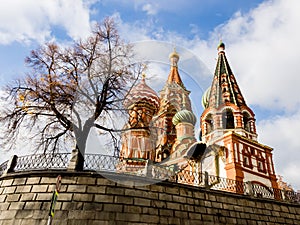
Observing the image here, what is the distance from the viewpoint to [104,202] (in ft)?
28.7

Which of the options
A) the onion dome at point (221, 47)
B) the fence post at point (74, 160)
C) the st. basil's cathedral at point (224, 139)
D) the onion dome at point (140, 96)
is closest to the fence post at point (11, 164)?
the fence post at point (74, 160)

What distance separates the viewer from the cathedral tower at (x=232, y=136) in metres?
18.8

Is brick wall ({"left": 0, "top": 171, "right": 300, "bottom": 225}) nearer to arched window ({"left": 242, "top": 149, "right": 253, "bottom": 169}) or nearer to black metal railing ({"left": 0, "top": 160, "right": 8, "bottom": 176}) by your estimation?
black metal railing ({"left": 0, "top": 160, "right": 8, "bottom": 176})

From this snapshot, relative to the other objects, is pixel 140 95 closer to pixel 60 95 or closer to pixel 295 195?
pixel 60 95

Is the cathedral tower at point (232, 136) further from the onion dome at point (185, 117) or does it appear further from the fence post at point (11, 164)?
the fence post at point (11, 164)

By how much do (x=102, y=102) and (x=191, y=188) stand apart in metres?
5.52

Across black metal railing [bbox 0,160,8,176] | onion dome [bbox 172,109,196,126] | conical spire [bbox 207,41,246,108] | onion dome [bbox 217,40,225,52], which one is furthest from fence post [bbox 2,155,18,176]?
onion dome [bbox 172,109,196,126]

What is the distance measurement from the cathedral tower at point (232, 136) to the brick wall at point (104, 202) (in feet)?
27.5

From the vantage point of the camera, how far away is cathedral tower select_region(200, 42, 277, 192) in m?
18.8

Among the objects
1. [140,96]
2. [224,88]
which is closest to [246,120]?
[224,88]

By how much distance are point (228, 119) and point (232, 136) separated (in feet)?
12.6

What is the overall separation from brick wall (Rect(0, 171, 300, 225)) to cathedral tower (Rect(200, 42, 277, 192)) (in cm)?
839

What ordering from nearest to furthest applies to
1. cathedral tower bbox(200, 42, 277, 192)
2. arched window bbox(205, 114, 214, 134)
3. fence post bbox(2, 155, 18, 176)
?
fence post bbox(2, 155, 18, 176), cathedral tower bbox(200, 42, 277, 192), arched window bbox(205, 114, 214, 134)

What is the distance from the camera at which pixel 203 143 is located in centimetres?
2086
